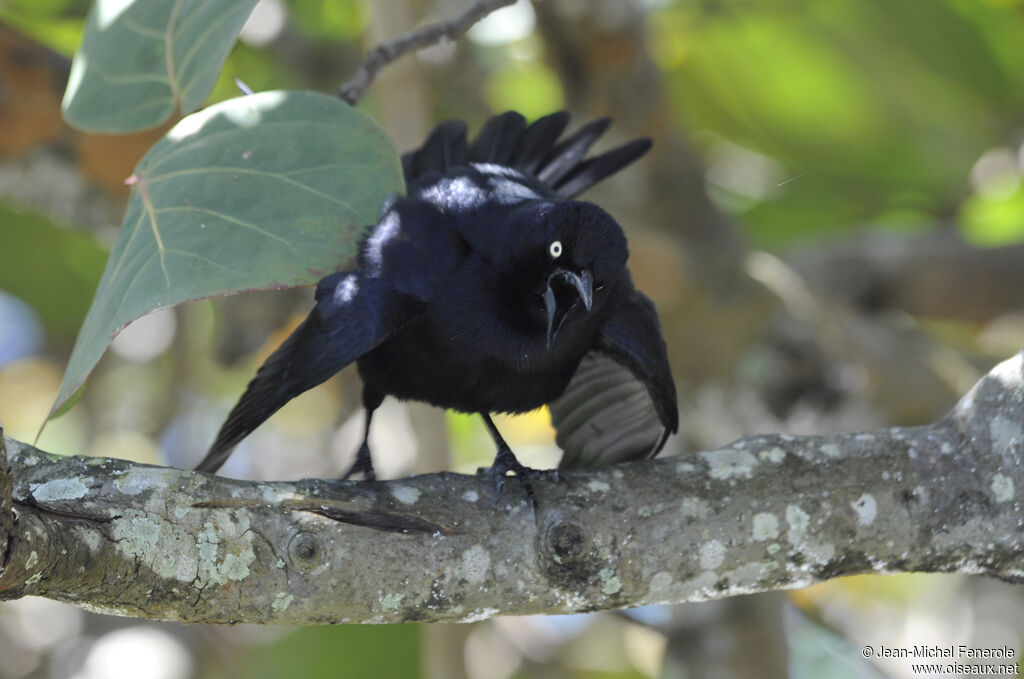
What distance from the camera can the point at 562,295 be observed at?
265 cm

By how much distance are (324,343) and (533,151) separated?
127cm

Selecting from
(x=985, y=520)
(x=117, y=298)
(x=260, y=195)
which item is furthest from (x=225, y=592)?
(x=985, y=520)

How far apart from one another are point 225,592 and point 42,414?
16.9 feet

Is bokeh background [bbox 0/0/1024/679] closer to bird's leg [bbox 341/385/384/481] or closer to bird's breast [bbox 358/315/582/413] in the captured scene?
bird's leg [bbox 341/385/384/481]

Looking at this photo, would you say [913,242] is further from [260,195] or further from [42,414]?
[42,414]

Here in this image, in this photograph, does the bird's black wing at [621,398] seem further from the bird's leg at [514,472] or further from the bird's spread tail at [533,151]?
the bird's spread tail at [533,151]

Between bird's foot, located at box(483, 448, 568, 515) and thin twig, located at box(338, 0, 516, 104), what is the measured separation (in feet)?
3.22

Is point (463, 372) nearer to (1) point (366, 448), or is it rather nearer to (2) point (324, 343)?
(2) point (324, 343)

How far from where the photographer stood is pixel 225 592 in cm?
187

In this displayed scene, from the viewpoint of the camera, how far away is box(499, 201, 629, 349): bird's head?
2562mm

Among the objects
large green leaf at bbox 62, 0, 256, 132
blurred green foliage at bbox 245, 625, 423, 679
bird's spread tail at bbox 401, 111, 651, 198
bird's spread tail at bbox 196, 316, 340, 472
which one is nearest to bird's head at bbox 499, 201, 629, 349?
bird's spread tail at bbox 196, 316, 340, 472

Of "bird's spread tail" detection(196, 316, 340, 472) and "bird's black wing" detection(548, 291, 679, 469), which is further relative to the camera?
"bird's black wing" detection(548, 291, 679, 469)

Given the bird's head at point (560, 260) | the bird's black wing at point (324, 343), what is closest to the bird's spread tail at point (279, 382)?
the bird's black wing at point (324, 343)

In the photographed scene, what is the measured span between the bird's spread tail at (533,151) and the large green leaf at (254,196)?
3.19 feet
